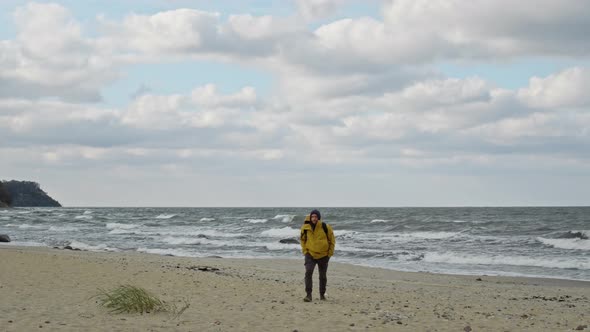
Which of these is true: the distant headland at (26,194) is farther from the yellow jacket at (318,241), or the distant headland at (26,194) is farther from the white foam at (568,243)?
the yellow jacket at (318,241)

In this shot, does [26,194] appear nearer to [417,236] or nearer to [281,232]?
[281,232]

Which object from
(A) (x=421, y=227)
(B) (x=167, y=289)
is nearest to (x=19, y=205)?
(A) (x=421, y=227)

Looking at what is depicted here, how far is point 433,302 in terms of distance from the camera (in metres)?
11.7

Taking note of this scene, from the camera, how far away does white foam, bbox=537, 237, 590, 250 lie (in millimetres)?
28172

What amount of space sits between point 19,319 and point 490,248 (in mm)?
22932

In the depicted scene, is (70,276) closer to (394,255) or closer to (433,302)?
(433,302)

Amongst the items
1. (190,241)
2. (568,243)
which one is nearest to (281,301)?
(568,243)

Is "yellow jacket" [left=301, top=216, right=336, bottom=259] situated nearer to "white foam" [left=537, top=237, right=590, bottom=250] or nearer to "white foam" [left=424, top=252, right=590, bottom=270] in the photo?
"white foam" [left=424, top=252, right=590, bottom=270]

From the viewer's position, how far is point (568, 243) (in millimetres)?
29266

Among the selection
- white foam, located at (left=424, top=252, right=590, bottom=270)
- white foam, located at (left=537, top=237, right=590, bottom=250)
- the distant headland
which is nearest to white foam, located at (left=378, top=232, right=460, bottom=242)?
white foam, located at (left=537, top=237, right=590, bottom=250)

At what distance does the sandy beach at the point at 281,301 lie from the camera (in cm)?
865

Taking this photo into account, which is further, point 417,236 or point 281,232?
point 281,232

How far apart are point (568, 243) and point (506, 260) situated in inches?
282

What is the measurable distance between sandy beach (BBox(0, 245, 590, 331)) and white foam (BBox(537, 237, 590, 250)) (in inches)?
451
